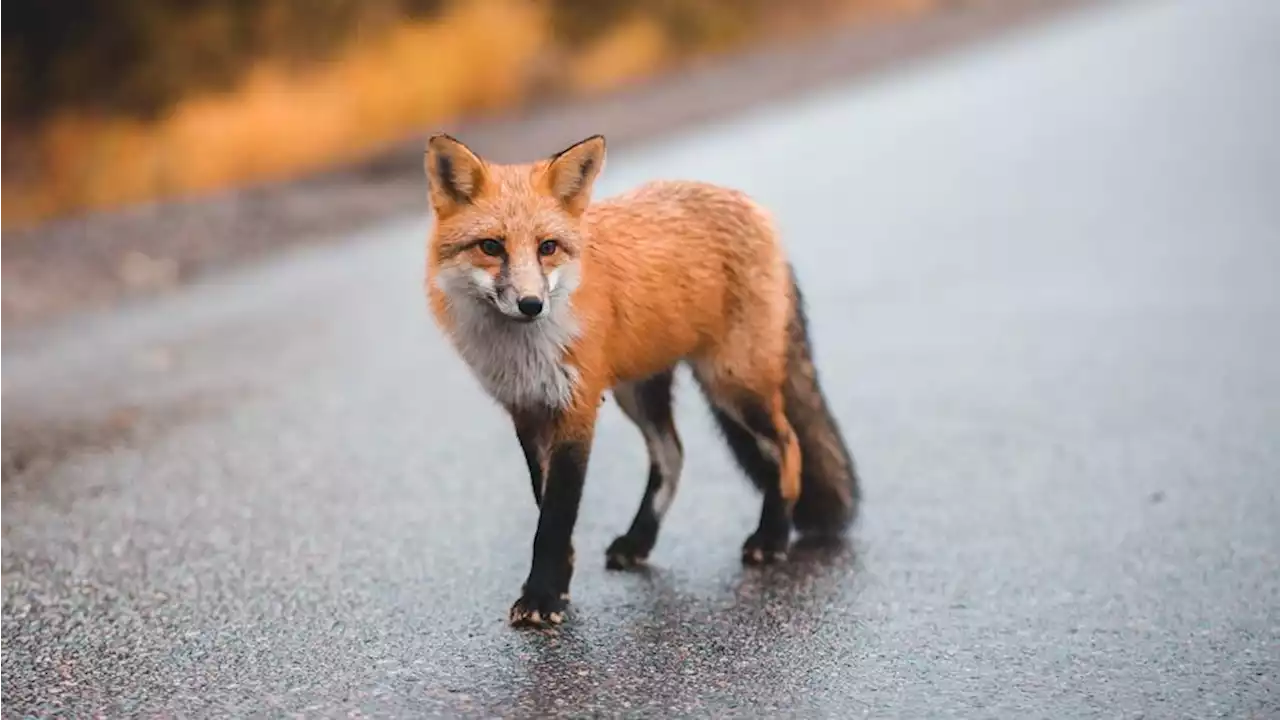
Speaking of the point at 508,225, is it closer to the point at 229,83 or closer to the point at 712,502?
the point at 712,502

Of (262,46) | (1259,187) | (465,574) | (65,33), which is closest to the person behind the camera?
(465,574)

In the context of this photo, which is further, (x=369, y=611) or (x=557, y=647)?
(x=369, y=611)

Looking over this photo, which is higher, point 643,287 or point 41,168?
point 643,287

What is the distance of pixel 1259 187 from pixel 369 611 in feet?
32.2

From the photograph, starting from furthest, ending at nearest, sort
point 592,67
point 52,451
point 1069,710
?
point 592,67 < point 52,451 < point 1069,710

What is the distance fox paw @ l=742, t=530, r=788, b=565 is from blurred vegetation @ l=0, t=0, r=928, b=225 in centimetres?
892

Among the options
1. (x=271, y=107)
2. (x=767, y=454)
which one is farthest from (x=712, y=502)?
(x=271, y=107)

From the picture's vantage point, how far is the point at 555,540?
5.04m

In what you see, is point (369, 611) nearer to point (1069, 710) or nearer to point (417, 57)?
point (1069, 710)

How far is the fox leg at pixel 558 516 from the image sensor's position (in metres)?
5.00

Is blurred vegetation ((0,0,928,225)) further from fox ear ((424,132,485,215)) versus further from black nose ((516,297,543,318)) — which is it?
black nose ((516,297,543,318))

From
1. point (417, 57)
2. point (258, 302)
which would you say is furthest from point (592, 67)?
point (258, 302)

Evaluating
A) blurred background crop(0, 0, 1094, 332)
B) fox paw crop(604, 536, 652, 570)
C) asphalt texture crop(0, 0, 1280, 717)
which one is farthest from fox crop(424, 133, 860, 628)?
blurred background crop(0, 0, 1094, 332)

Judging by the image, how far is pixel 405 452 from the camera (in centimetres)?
721
